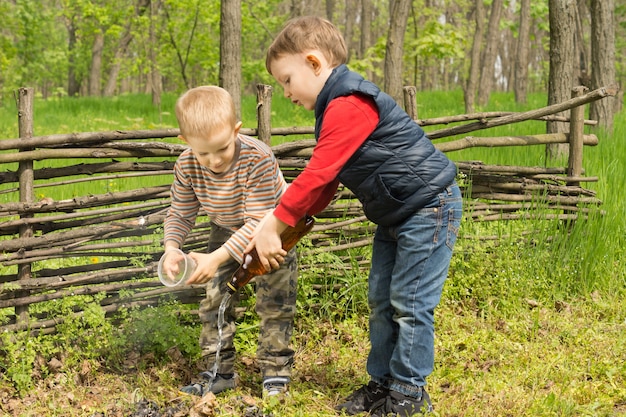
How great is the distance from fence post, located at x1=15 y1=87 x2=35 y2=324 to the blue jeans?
1.84 m

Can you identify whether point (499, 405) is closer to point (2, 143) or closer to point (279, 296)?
point (279, 296)

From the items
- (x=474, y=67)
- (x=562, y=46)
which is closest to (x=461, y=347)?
→ (x=562, y=46)

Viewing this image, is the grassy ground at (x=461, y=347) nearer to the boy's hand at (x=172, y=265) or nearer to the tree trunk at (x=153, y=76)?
the boy's hand at (x=172, y=265)

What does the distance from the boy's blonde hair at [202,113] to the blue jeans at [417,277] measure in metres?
0.78

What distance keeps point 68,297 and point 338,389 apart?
4.64 ft

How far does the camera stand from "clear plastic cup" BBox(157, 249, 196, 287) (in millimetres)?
2504

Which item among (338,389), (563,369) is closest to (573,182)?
(563,369)

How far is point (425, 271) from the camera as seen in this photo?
2.57 meters

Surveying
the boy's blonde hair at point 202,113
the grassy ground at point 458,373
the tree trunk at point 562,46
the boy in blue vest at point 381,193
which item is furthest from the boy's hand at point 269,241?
the tree trunk at point 562,46

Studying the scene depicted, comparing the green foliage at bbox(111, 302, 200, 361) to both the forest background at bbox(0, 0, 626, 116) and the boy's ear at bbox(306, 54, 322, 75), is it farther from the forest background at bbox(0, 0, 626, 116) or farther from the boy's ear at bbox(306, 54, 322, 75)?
the forest background at bbox(0, 0, 626, 116)

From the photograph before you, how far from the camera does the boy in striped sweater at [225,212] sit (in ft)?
8.06

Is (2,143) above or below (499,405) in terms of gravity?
above

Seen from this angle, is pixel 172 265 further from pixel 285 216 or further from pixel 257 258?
pixel 285 216

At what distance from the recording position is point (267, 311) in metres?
2.93
